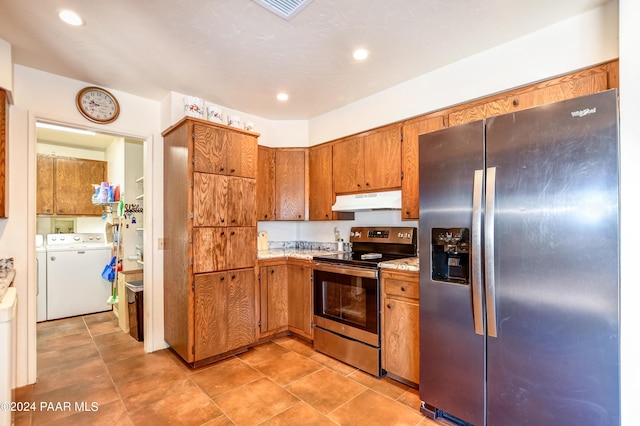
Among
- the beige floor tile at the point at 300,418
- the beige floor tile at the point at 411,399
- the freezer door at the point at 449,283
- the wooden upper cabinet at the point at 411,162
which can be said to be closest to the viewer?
the freezer door at the point at 449,283

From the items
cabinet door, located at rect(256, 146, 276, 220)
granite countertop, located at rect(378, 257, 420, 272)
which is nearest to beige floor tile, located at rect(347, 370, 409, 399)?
granite countertop, located at rect(378, 257, 420, 272)

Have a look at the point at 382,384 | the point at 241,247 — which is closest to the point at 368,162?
the point at 241,247

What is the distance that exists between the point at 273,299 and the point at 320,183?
1.42 meters

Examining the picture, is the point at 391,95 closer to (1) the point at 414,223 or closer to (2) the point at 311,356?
(1) the point at 414,223

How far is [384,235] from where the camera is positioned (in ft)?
10.0

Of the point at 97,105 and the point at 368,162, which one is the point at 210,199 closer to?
the point at 97,105

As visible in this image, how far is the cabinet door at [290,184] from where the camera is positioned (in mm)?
3668

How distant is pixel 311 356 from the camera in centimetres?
289

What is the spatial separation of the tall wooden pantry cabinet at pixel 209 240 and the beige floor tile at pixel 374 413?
128cm

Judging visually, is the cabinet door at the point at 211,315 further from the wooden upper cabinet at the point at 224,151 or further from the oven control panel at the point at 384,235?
the oven control panel at the point at 384,235

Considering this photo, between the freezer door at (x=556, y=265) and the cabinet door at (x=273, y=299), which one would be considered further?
the cabinet door at (x=273, y=299)
